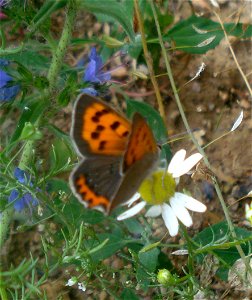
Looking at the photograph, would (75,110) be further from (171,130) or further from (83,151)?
(171,130)

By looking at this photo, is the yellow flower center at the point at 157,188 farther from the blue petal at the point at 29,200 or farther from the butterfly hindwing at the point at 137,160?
the blue petal at the point at 29,200

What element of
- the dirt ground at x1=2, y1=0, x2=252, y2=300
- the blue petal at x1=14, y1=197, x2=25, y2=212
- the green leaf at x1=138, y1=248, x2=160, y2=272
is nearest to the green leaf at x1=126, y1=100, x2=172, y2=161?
the dirt ground at x1=2, y1=0, x2=252, y2=300

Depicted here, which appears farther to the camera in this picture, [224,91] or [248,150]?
[224,91]

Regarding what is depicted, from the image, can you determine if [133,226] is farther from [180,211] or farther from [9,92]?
[9,92]

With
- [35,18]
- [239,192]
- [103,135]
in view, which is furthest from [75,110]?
[239,192]

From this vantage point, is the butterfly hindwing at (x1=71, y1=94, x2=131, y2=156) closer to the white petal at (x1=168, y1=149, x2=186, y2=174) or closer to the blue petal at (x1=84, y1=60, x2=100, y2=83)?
the white petal at (x1=168, y1=149, x2=186, y2=174)

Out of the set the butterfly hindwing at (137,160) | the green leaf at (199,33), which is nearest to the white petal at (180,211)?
the butterfly hindwing at (137,160)
